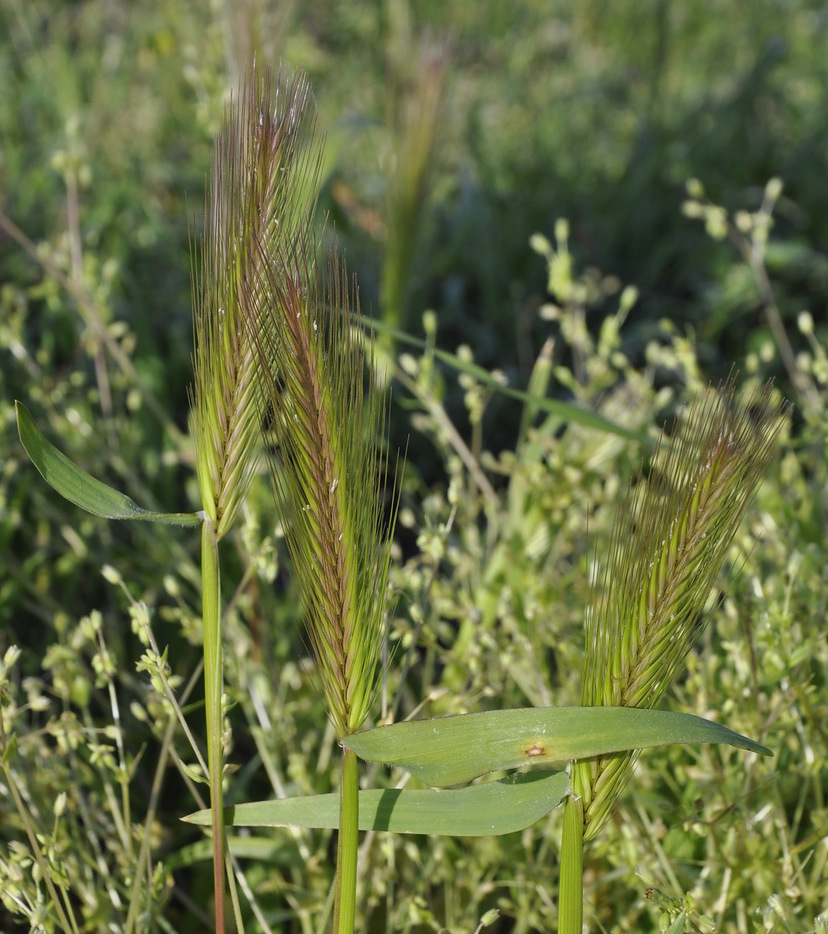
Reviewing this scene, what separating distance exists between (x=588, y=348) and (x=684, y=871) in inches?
34.2

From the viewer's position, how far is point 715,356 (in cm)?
259

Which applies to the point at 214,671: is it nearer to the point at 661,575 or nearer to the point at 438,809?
the point at 438,809

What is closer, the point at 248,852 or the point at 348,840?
the point at 348,840

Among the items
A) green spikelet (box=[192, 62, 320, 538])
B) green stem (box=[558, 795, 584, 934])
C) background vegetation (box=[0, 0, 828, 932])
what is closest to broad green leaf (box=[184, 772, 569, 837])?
green stem (box=[558, 795, 584, 934])

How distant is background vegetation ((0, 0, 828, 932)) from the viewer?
1139 millimetres

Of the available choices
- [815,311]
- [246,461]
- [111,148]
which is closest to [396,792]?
[246,461]

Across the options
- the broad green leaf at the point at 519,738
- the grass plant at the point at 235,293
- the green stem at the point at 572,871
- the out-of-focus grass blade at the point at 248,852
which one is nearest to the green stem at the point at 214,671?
the grass plant at the point at 235,293

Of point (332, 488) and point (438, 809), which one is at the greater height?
point (332, 488)

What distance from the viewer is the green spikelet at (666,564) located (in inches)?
28.6

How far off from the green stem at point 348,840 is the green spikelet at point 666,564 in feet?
0.54

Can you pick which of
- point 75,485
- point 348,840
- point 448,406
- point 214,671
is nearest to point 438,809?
point 348,840

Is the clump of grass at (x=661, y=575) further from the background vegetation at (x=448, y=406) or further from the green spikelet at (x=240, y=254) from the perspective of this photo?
the green spikelet at (x=240, y=254)

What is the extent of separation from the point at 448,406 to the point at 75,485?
1.66 meters

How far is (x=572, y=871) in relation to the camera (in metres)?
0.74
